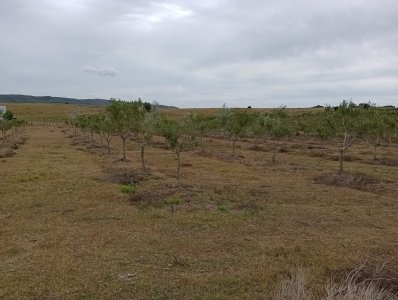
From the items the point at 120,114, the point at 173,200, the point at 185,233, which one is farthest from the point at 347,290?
the point at 120,114

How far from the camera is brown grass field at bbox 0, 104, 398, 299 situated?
992 centimetres

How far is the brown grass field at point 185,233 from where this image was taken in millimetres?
9922

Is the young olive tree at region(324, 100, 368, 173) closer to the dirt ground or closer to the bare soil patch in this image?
the bare soil patch

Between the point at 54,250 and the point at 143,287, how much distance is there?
12.8ft

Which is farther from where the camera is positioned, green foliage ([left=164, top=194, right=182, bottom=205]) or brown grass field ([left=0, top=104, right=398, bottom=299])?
green foliage ([left=164, top=194, right=182, bottom=205])

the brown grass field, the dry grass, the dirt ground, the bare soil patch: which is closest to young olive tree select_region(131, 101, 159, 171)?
the dirt ground

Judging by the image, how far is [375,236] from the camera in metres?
14.2

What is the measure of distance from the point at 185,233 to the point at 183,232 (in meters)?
0.13

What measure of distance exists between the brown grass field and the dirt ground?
0.04 m

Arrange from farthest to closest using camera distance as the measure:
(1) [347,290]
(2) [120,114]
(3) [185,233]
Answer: (2) [120,114], (3) [185,233], (1) [347,290]

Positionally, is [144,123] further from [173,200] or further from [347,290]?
[347,290]

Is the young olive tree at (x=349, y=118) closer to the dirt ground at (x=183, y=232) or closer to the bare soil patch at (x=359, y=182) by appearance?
the bare soil patch at (x=359, y=182)

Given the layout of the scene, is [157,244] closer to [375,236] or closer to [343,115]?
[375,236]

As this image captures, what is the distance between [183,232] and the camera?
14.1 metres
